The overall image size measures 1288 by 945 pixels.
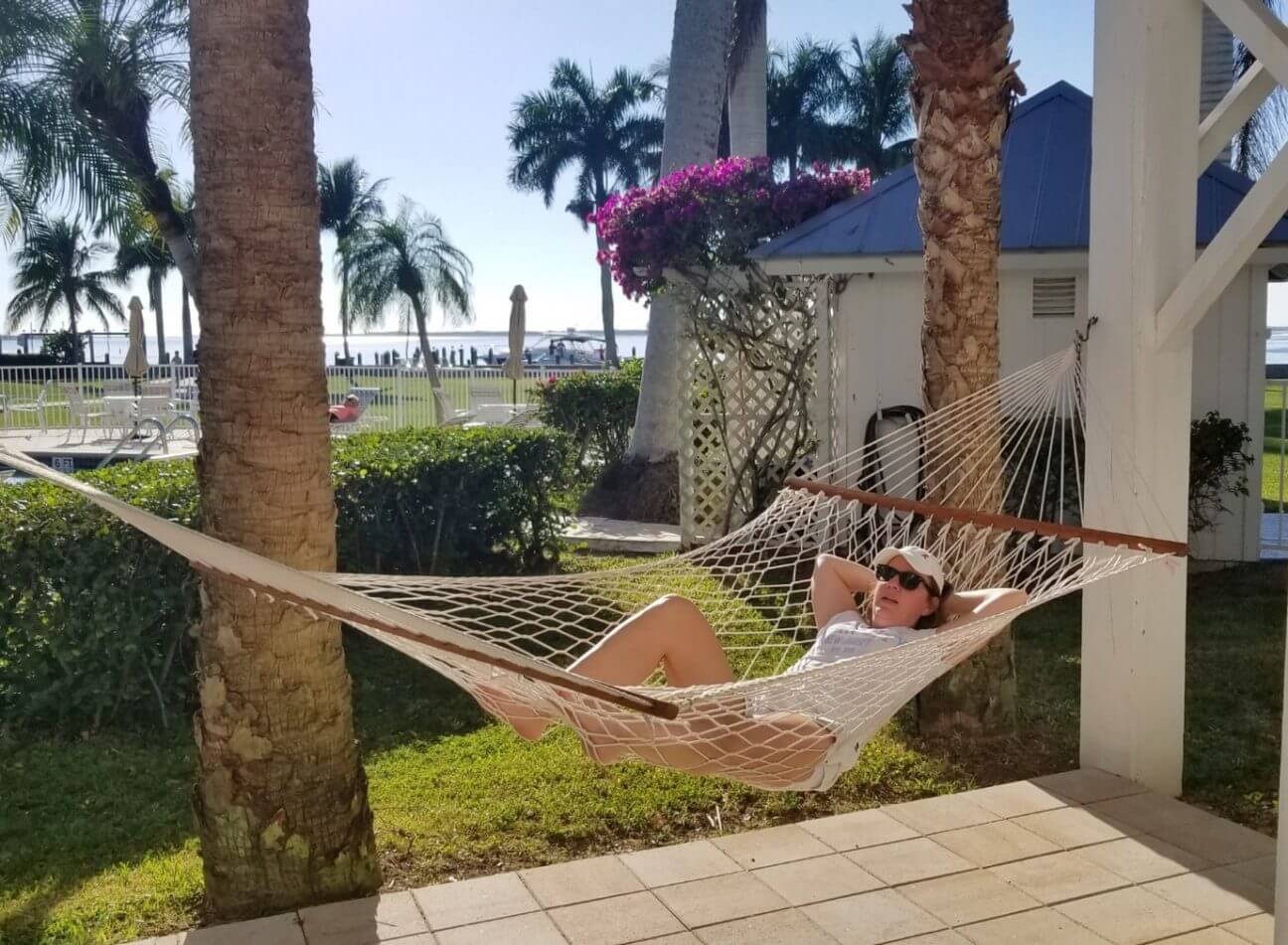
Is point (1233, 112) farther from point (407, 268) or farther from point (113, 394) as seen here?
point (407, 268)

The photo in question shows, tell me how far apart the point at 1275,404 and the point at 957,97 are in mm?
15023

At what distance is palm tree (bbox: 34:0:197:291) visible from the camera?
29.4ft

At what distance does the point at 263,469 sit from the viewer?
2645mm

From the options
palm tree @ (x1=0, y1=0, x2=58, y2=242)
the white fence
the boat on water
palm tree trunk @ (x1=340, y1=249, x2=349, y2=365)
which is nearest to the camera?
palm tree @ (x1=0, y1=0, x2=58, y2=242)

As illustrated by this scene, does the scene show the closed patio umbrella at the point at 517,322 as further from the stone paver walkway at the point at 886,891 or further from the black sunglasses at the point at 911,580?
the stone paver walkway at the point at 886,891

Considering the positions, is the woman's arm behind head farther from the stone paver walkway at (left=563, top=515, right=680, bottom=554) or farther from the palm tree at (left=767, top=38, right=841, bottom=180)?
the palm tree at (left=767, top=38, right=841, bottom=180)

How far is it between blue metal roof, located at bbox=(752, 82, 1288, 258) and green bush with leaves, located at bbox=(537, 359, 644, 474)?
146 inches

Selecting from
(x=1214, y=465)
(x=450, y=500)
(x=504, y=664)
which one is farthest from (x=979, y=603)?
(x=1214, y=465)

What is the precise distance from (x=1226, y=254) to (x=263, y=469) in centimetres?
226

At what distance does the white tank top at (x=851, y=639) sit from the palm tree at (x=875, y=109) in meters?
24.8

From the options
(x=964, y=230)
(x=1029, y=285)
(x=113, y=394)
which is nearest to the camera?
(x=964, y=230)

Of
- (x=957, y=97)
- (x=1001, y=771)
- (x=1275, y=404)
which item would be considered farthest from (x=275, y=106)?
(x=1275, y=404)

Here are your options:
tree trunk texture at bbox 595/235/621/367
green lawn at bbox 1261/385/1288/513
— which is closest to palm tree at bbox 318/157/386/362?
tree trunk texture at bbox 595/235/621/367

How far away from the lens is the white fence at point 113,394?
1354 centimetres
